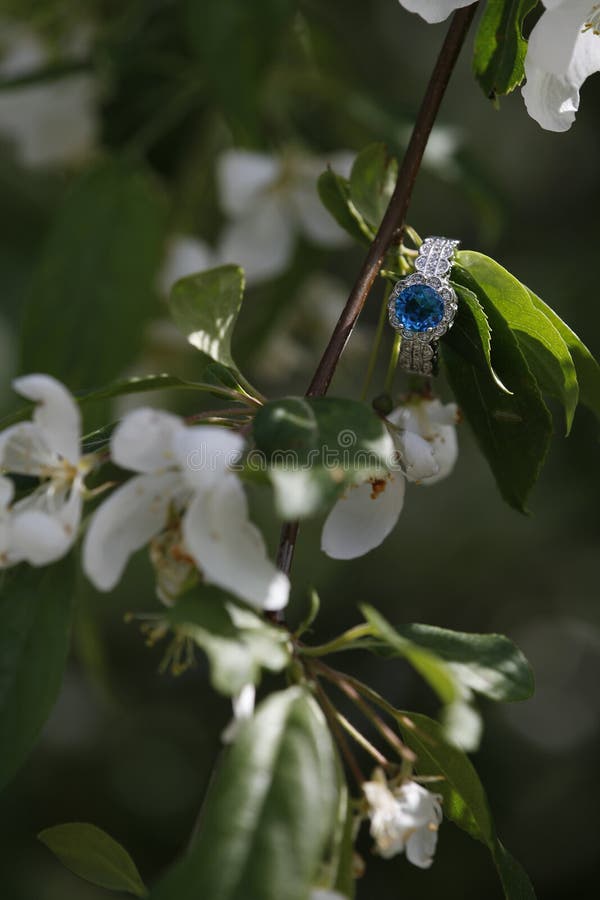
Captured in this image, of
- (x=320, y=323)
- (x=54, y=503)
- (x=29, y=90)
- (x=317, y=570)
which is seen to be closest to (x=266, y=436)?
(x=54, y=503)

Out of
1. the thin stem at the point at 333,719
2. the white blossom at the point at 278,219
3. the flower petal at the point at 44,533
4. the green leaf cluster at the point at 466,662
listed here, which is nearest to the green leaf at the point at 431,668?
the green leaf cluster at the point at 466,662

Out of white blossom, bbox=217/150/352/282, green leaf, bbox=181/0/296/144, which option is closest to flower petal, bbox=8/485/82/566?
green leaf, bbox=181/0/296/144

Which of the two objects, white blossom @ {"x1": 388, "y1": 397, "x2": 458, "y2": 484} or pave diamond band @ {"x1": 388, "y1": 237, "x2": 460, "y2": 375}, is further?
white blossom @ {"x1": 388, "y1": 397, "x2": 458, "y2": 484}

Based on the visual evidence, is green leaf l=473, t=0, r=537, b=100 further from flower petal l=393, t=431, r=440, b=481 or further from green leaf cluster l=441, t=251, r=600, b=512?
flower petal l=393, t=431, r=440, b=481

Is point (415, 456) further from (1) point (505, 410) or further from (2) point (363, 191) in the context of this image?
(2) point (363, 191)

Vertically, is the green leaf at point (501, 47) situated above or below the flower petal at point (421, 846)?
above

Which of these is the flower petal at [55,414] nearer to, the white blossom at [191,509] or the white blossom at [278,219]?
the white blossom at [191,509]

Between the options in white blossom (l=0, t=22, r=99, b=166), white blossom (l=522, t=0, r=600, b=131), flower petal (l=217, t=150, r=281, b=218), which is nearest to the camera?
white blossom (l=522, t=0, r=600, b=131)
